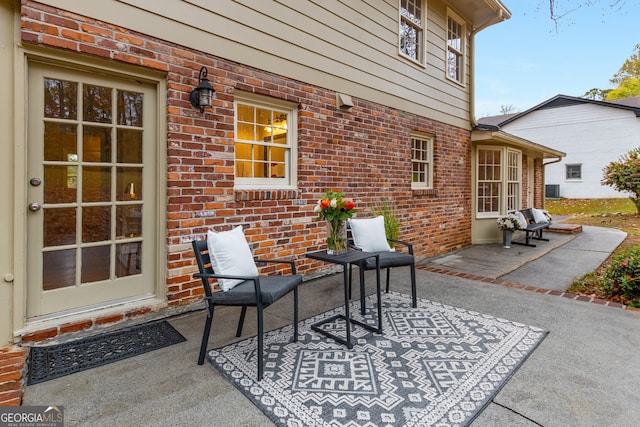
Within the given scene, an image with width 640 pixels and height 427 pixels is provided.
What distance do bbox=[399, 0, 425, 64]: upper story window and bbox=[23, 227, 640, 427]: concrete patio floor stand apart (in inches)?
172

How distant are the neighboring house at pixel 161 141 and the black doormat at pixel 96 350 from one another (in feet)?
0.43

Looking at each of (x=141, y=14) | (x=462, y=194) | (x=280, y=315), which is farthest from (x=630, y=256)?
(x=141, y=14)

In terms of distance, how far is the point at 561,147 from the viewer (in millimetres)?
17672

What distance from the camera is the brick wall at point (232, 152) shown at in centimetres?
270

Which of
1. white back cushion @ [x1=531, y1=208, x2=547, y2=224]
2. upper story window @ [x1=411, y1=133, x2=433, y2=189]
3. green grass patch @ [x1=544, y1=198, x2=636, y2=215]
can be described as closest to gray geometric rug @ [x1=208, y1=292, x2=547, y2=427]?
upper story window @ [x1=411, y1=133, x2=433, y2=189]

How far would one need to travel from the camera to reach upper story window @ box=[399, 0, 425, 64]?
18.8ft

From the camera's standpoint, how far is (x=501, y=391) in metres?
1.92

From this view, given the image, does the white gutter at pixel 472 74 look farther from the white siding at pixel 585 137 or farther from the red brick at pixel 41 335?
the white siding at pixel 585 137

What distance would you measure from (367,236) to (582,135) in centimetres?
1903

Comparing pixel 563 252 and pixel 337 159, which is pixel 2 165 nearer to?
pixel 337 159

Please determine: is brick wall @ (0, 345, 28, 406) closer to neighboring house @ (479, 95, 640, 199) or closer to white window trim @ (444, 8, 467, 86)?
white window trim @ (444, 8, 467, 86)

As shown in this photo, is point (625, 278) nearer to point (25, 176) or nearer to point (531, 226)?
point (531, 226)

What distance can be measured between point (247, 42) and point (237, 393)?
327 cm

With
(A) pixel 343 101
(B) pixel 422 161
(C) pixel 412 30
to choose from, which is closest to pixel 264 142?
(A) pixel 343 101
